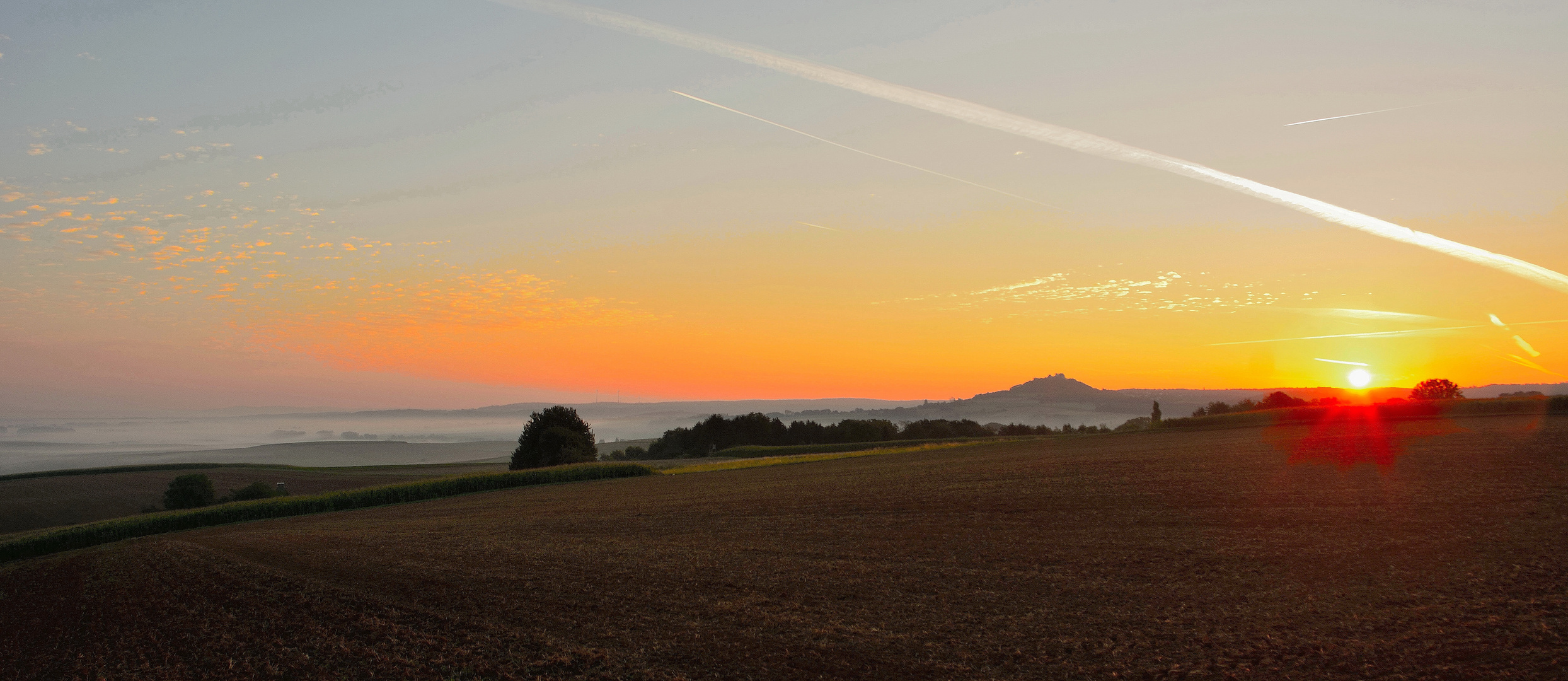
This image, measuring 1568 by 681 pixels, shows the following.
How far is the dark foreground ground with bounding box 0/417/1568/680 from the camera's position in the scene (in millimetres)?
9711

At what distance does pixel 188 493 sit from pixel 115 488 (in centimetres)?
1387

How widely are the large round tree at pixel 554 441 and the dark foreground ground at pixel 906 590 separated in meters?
41.1

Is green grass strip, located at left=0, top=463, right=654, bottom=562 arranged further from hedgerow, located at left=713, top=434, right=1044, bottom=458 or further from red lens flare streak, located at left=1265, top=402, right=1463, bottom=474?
red lens flare streak, located at left=1265, top=402, right=1463, bottom=474

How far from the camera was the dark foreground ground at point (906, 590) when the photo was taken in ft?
31.9

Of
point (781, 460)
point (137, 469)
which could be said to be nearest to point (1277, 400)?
point (781, 460)

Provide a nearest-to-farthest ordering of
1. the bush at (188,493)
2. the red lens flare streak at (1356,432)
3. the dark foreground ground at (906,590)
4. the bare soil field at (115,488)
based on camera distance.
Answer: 1. the dark foreground ground at (906,590)
2. the red lens flare streak at (1356,432)
3. the bare soil field at (115,488)
4. the bush at (188,493)

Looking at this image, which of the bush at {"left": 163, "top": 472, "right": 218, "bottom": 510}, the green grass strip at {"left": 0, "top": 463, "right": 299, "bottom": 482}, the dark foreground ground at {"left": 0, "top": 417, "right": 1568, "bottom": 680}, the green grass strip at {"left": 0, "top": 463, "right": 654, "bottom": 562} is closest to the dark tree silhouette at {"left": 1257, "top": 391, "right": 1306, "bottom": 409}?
the dark foreground ground at {"left": 0, "top": 417, "right": 1568, "bottom": 680}

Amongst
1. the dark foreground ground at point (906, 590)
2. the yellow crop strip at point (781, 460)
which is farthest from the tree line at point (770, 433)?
the dark foreground ground at point (906, 590)

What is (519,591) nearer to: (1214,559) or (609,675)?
(609,675)

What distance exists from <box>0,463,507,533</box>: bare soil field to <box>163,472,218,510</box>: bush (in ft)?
8.24

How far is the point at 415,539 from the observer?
23859 mm

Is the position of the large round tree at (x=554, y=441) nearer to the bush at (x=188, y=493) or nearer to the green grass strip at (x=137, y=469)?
the bush at (x=188, y=493)

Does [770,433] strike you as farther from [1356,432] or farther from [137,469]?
[1356,432]

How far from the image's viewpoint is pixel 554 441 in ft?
229
